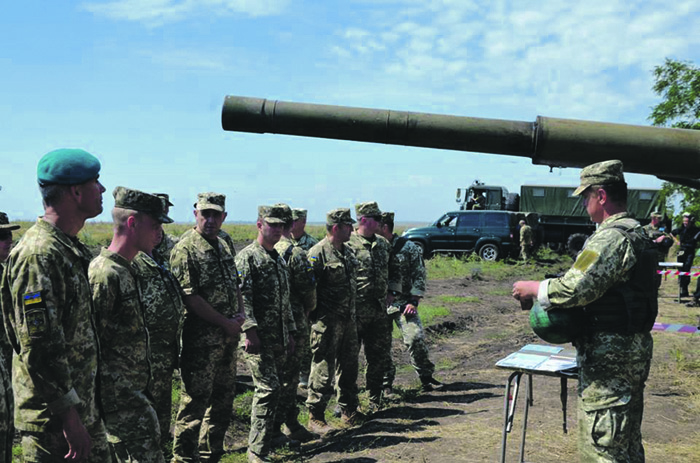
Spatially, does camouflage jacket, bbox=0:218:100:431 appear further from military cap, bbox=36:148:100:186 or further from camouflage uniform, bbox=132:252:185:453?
camouflage uniform, bbox=132:252:185:453

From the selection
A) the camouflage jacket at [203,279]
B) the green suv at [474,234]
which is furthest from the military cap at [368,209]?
the green suv at [474,234]

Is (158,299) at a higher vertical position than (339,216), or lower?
lower

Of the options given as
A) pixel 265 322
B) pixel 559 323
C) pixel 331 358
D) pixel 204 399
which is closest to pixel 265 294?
pixel 265 322

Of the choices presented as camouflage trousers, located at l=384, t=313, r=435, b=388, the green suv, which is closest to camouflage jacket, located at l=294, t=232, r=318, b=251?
camouflage trousers, located at l=384, t=313, r=435, b=388

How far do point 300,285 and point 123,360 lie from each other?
2.88m

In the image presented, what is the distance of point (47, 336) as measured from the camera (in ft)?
8.74

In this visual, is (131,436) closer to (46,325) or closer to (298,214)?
(46,325)

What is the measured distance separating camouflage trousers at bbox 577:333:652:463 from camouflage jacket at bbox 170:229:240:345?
8.77 feet

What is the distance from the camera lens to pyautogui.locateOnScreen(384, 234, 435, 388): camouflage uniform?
781 cm

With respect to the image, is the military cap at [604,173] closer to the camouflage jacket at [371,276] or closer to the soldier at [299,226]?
the camouflage jacket at [371,276]

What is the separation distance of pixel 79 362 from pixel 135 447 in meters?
0.74

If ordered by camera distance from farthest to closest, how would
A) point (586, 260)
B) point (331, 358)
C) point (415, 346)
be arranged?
point (415, 346), point (331, 358), point (586, 260)

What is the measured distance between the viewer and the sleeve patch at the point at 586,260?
3.53 m

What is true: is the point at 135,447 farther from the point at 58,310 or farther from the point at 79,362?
the point at 58,310
